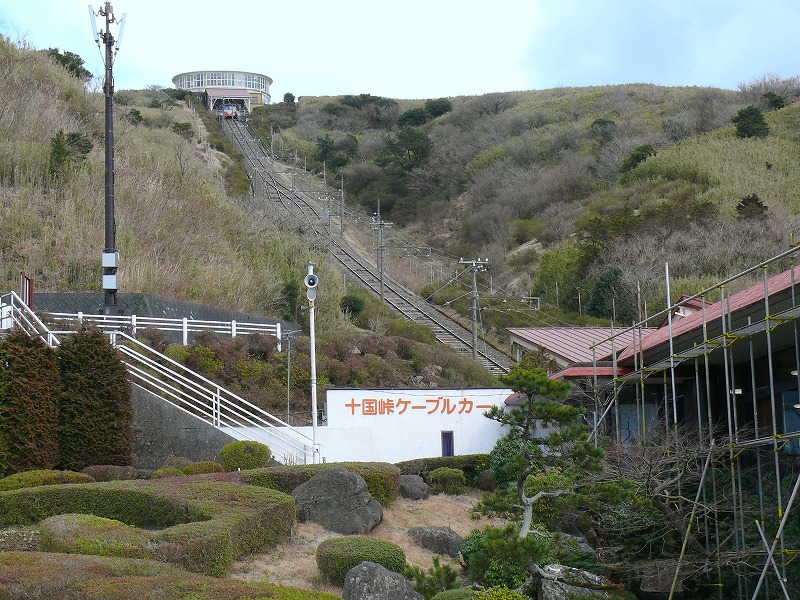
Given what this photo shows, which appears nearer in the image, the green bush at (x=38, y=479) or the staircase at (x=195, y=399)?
the green bush at (x=38, y=479)

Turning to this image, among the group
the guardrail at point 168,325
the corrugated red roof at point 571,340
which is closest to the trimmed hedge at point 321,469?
the guardrail at point 168,325

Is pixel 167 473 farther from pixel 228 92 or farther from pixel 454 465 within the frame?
pixel 228 92

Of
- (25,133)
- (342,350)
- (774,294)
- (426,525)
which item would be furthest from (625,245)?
(774,294)

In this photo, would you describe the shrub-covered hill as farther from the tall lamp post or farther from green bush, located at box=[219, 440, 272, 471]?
green bush, located at box=[219, 440, 272, 471]

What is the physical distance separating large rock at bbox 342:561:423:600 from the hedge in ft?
6.60

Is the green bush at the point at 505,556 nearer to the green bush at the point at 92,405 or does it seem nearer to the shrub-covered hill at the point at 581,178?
the green bush at the point at 92,405

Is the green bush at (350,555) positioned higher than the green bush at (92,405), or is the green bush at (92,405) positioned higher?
the green bush at (92,405)

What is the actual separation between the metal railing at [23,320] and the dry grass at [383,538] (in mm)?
7602

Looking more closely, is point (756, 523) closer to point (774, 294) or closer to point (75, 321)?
point (774, 294)

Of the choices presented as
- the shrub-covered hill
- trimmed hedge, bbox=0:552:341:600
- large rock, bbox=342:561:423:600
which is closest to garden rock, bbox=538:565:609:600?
large rock, bbox=342:561:423:600

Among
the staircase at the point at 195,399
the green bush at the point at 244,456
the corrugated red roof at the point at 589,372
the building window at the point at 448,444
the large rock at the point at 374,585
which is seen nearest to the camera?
the large rock at the point at 374,585

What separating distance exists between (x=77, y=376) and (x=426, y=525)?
734 centimetres

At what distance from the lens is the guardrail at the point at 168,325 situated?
81.0 feet

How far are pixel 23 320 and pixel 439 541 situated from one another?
10696 mm
